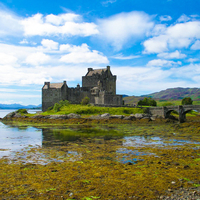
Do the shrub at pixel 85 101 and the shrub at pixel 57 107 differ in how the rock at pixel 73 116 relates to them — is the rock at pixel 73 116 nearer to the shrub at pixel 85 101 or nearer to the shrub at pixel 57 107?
the shrub at pixel 57 107

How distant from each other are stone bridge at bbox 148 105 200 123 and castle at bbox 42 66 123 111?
12.8 m

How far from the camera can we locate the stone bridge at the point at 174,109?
5178 cm

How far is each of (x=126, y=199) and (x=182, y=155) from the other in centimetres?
862

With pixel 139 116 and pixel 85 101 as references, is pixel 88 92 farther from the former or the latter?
pixel 139 116

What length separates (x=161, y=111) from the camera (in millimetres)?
58312

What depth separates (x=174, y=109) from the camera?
54688mm

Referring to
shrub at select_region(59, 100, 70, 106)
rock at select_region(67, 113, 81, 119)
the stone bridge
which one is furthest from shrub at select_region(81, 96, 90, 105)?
the stone bridge

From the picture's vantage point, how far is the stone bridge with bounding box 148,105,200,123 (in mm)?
51781

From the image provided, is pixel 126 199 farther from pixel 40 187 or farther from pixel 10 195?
pixel 10 195

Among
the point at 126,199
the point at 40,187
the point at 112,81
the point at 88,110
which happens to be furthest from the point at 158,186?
the point at 112,81

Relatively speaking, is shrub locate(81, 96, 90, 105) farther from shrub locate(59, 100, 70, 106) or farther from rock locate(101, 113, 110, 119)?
rock locate(101, 113, 110, 119)

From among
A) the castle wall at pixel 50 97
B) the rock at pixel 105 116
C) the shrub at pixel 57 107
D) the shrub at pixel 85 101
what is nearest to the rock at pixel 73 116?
the rock at pixel 105 116

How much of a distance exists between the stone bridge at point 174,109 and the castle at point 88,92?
12.8m

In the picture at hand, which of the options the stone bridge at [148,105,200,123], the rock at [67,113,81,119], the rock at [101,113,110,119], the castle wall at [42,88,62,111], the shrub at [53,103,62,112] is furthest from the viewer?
the castle wall at [42,88,62,111]
